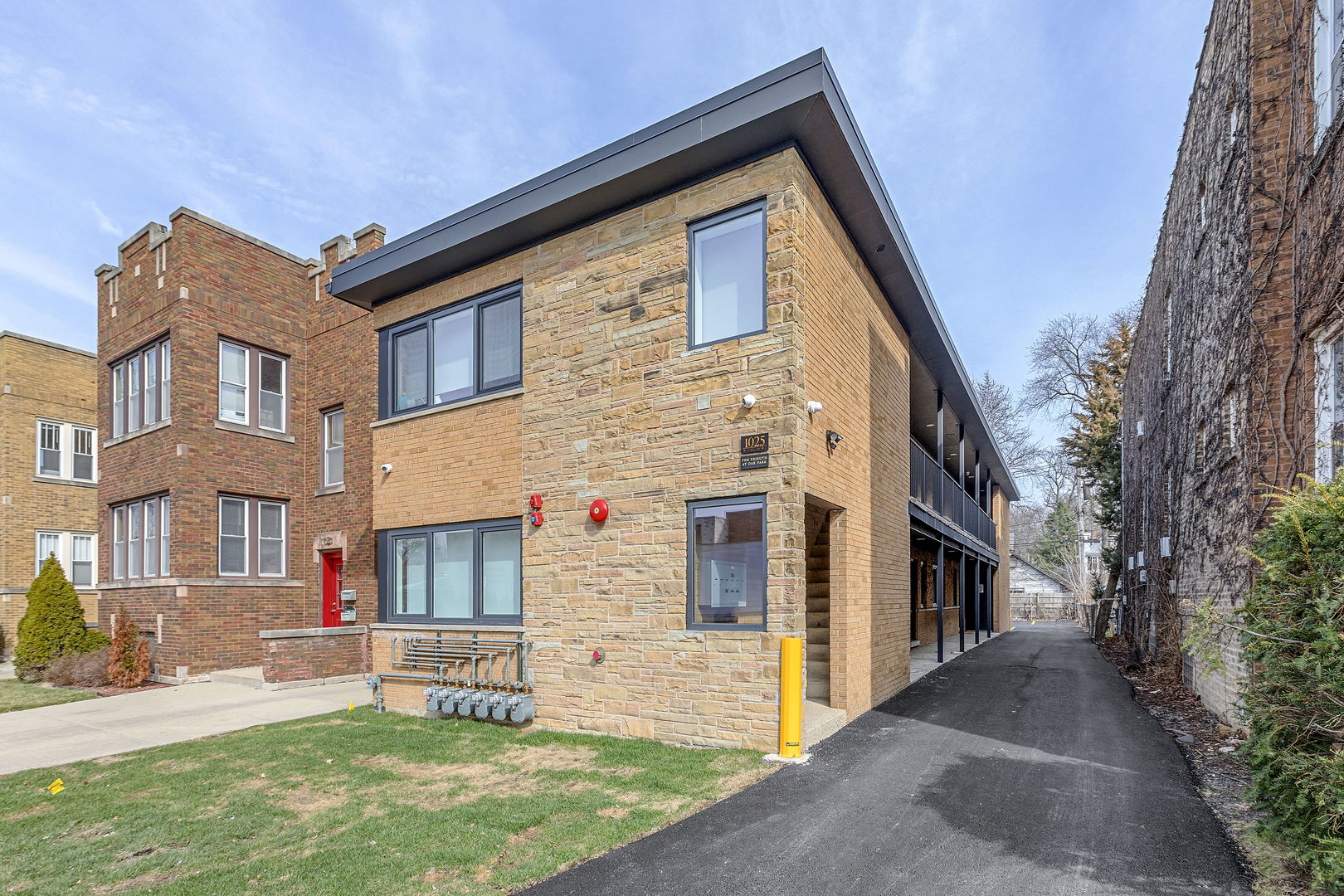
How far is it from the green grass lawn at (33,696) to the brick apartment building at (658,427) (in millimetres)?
6221

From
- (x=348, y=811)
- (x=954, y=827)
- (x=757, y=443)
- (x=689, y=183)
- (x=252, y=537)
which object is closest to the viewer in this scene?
(x=954, y=827)

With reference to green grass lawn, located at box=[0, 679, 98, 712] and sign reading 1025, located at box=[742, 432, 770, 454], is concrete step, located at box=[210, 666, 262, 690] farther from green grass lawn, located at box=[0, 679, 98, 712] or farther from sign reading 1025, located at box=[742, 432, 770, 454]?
sign reading 1025, located at box=[742, 432, 770, 454]

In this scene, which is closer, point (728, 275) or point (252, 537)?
point (728, 275)

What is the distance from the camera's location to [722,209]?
8281 millimetres

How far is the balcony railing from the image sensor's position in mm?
14008

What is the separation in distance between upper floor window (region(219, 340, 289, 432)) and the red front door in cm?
307

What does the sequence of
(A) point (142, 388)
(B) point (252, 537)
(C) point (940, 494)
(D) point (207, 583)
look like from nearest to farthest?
(D) point (207, 583)
(B) point (252, 537)
(A) point (142, 388)
(C) point (940, 494)

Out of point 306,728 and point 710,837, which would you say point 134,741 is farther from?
point 710,837

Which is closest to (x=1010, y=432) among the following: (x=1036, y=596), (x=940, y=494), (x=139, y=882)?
(x=1036, y=596)

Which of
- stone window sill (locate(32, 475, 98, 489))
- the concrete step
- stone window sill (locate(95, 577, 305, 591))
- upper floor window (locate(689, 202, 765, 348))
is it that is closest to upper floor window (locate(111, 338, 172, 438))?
stone window sill (locate(95, 577, 305, 591))

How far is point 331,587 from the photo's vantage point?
1638cm

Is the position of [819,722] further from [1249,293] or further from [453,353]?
[453,353]

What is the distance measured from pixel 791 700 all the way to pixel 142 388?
52.1 feet

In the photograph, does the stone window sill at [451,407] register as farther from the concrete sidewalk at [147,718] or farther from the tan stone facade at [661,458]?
the concrete sidewalk at [147,718]
